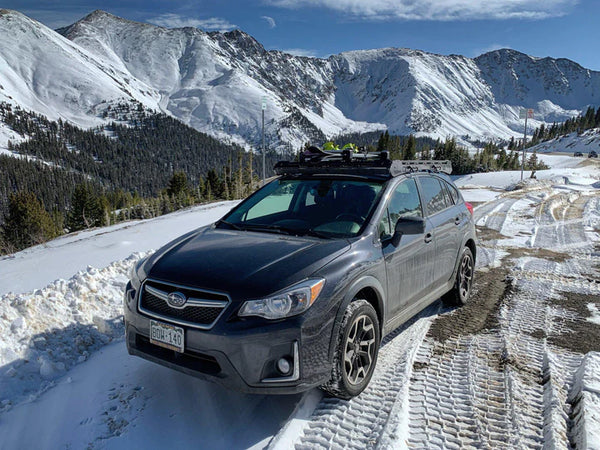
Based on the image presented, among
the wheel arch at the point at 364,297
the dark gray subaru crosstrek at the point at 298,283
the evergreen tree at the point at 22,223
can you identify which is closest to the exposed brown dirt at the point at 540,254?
the dark gray subaru crosstrek at the point at 298,283

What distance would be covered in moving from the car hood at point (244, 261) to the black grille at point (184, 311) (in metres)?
0.14

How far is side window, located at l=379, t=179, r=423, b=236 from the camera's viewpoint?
3926 mm

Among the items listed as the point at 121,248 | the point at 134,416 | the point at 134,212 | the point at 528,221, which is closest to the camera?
the point at 134,416

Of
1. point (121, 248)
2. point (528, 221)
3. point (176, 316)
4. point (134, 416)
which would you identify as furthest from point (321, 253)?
point (528, 221)

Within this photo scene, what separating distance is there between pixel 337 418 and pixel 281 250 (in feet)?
4.32

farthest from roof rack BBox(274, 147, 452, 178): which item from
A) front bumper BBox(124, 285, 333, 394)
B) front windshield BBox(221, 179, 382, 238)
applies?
front bumper BBox(124, 285, 333, 394)

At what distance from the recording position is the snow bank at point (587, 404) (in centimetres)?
272

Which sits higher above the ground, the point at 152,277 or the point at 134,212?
the point at 152,277

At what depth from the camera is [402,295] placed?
4.00 meters

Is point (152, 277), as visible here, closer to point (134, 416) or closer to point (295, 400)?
point (134, 416)

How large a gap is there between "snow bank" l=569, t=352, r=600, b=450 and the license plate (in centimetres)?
269

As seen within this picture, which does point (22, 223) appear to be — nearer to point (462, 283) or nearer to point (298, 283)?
point (462, 283)

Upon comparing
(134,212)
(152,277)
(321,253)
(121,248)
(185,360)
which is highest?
(321,253)

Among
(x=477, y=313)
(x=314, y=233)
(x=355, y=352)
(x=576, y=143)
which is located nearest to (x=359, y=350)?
(x=355, y=352)
